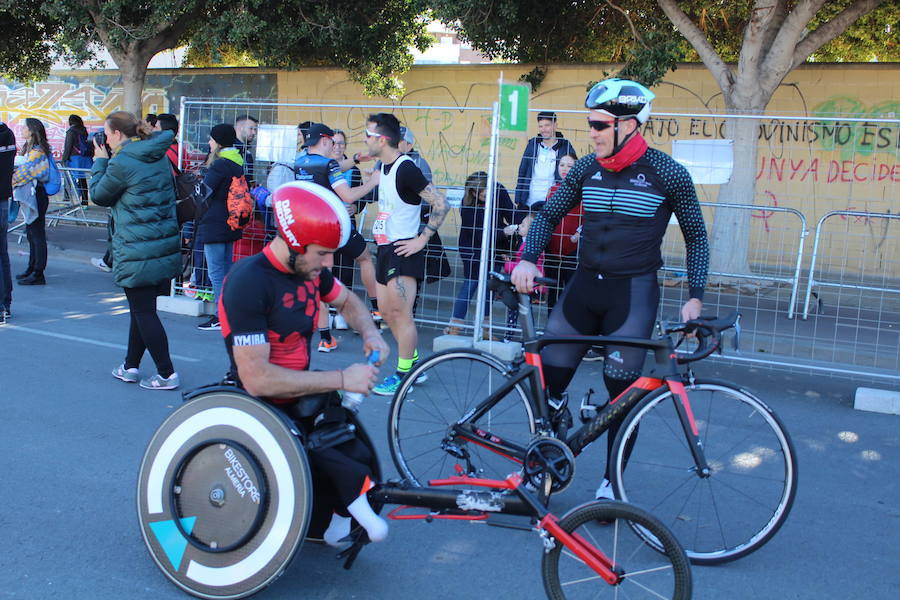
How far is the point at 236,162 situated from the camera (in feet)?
26.6

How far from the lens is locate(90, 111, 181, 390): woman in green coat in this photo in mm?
→ 5863

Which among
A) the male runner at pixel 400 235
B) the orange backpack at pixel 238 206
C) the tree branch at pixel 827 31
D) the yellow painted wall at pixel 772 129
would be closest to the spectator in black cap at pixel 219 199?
the orange backpack at pixel 238 206

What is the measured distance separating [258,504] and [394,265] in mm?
3258

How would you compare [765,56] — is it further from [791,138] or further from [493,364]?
[493,364]

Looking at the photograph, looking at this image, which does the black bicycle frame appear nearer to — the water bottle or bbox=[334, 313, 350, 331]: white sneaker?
the water bottle

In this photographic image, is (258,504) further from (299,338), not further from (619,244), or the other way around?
(619,244)

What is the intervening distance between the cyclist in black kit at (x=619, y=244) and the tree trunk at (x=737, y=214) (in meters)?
3.84

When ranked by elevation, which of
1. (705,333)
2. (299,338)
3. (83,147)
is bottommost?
(299,338)

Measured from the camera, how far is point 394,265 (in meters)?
6.16

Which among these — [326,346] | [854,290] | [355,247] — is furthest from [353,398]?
[854,290]

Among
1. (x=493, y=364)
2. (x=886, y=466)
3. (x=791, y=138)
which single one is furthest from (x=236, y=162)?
(x=791, y=138)

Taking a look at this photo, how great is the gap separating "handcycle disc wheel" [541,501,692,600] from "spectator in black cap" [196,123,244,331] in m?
5.82

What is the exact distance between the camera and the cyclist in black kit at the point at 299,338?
3150mm

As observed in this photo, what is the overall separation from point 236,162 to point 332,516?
5.43 meters
